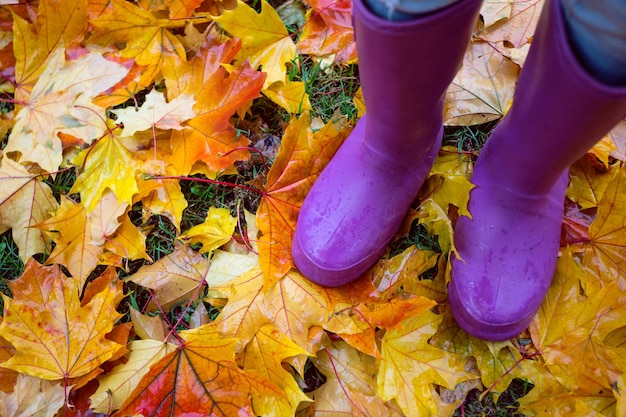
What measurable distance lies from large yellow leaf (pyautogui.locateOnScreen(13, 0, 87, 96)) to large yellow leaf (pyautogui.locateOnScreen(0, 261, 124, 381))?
496 millimetres

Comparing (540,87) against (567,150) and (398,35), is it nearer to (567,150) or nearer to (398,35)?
(567,150)

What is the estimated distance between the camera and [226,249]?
3.39ft

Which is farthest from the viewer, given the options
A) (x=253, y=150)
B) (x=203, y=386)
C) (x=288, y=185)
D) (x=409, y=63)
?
(x=253, y=150)

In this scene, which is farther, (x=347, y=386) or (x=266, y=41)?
(x=266, y=41)

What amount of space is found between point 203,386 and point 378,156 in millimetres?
503

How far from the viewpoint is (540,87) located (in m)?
0.63

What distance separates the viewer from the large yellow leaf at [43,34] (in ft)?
3.57

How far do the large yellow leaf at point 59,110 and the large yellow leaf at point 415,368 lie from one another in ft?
2.54

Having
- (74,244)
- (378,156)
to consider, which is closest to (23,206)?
(74,244)

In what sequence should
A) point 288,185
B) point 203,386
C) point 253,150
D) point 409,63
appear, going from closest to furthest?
point 409,63, point 203,386, point 288,185, point 253,150

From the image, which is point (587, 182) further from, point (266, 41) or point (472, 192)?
point (266, 41)

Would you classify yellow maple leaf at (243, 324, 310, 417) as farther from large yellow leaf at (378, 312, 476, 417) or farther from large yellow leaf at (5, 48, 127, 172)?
large yellow leaf at (5, 48, 127, 172)

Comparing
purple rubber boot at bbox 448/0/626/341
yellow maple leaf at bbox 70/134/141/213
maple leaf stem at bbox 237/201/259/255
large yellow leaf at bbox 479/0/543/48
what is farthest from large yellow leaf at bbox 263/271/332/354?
large yellow leaf at bbox 479/0/543/48

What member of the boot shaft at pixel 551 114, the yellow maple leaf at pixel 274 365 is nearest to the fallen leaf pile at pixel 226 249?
the yellow maple leaf at pixel 274 365
